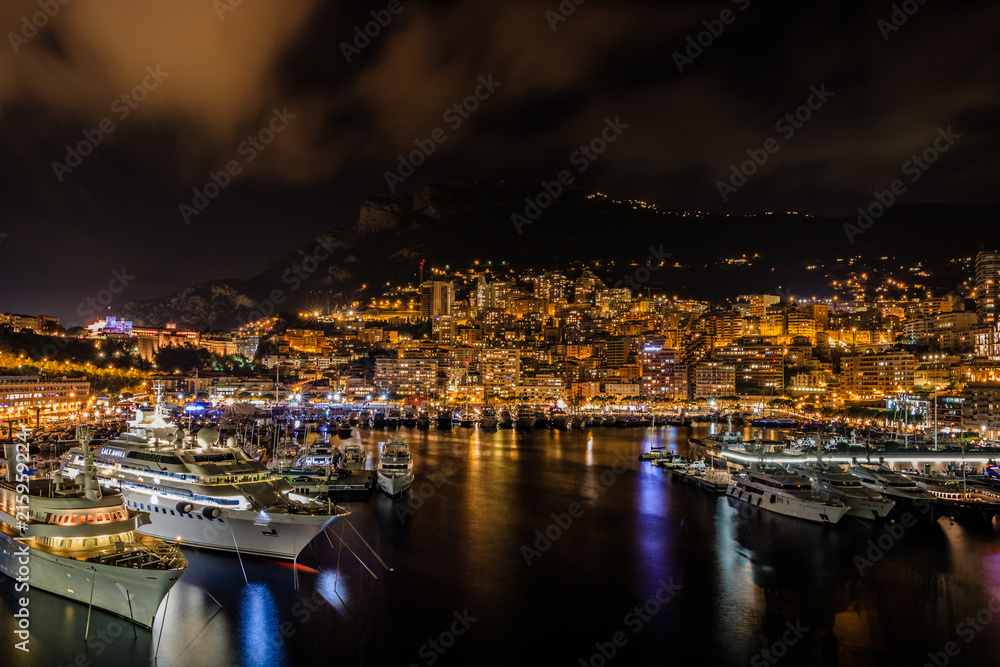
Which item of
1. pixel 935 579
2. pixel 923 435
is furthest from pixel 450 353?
pixel 935 579

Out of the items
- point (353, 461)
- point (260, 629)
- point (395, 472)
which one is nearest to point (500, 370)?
point (353, 461)

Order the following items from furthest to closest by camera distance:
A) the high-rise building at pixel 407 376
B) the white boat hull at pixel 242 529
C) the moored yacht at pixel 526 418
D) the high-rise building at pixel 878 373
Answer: the high-rise building at pixel 407 376 → the high-rise building at pixel 878 373 → the moored yacht at pixel 526 418 → the white boat hull at pixel 242 529

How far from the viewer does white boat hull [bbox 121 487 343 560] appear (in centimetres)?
1420

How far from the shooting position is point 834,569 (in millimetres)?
15414

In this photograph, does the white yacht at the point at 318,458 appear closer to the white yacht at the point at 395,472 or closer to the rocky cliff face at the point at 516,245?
the white yacht at the point at 395,472

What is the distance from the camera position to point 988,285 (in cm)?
6788

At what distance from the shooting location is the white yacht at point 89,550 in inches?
410

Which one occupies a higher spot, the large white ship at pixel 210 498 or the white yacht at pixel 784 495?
the large white ship at pixel 210 498

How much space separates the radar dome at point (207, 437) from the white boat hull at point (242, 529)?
1.75 m

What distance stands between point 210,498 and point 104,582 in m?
3.95

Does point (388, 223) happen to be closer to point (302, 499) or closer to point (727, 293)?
point (727, 293)

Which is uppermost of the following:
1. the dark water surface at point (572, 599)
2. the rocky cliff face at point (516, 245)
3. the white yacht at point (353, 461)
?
the rocky cliff face at point (516, 245)

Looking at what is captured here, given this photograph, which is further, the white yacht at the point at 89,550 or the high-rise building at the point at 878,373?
the high-rise building at the point at 878,373

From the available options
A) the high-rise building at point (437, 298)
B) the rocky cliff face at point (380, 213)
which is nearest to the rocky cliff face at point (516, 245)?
the rocky cliff face at point (380, 213)
